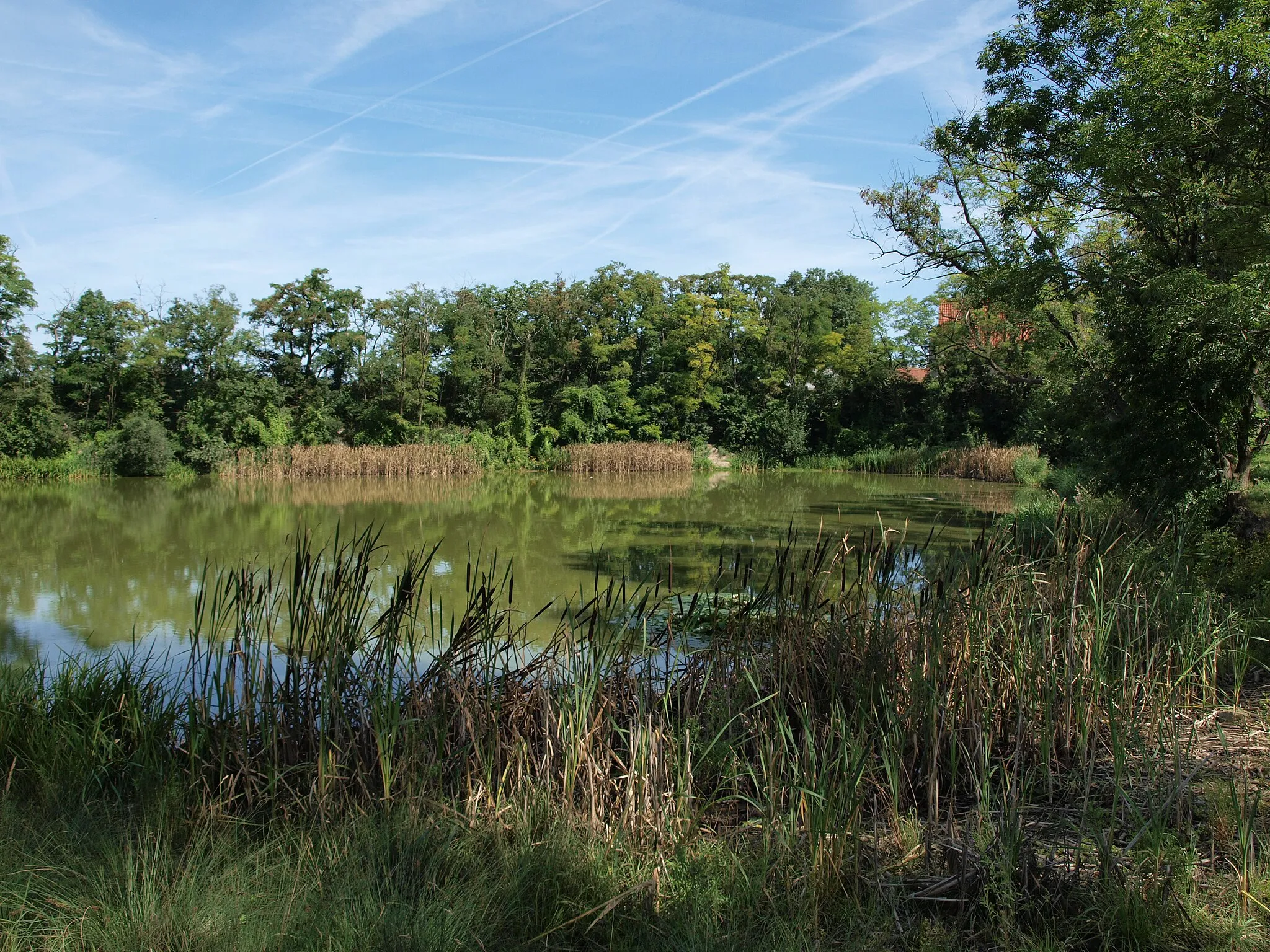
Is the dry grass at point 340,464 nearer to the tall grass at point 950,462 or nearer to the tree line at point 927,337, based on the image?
the tree line at point 927,337

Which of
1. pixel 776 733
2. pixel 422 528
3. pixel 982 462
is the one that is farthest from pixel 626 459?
pixel 776 733

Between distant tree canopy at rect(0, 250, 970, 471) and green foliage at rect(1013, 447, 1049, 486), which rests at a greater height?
distant tree canopy at rect(0, 250, 970, 471)

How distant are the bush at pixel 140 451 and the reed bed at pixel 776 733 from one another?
24.0 m

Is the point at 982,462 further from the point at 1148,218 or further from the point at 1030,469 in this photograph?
the point at 1148,218

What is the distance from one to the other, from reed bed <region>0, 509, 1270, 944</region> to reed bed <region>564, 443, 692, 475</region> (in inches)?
1042

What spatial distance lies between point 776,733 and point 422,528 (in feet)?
40.5

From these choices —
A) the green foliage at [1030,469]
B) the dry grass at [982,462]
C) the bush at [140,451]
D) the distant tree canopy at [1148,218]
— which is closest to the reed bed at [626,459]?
the dry grass at [982,462]

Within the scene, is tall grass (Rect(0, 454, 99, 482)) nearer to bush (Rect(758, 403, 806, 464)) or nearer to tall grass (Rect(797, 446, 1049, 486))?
bush (Rect(758, 403, 806, 464))

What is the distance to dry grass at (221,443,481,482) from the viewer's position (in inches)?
1025

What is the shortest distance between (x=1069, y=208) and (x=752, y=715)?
1123cm

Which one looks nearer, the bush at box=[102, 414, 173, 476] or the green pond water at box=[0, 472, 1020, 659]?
the green pond water at box=[0, 472, 1020, 659]

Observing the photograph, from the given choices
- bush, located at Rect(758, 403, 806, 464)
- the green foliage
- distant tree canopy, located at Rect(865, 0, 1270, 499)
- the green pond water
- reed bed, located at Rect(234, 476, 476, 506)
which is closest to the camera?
distant tree canopy, located at Rect(865, 0, 1270, 499)

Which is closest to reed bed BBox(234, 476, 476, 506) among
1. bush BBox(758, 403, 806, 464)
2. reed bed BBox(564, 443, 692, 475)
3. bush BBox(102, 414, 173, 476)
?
bush BBox(102, 414, 173, 476)

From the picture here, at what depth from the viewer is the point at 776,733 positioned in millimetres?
3711
